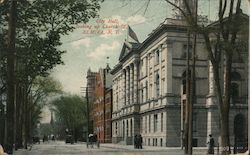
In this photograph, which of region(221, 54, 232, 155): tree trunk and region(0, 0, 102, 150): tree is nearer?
region(0, 0, 102, 150): tree

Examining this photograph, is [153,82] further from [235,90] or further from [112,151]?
[235,90]

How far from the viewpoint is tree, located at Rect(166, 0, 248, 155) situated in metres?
12.9

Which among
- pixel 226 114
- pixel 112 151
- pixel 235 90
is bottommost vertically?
pixel 112 151

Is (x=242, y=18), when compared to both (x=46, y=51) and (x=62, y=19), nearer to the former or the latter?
(x=62, y=19)

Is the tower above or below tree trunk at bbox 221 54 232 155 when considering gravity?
above

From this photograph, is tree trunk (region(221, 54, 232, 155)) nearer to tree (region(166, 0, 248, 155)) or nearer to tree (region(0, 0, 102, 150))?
tree (region(166, 0, 248, 155))

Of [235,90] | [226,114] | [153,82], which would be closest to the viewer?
[226,114]

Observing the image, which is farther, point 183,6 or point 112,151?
point 112,151

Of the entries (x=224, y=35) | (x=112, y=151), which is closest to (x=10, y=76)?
(x=112, y=151)

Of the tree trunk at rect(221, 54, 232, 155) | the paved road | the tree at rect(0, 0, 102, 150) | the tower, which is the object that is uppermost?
the tower

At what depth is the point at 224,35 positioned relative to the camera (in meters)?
13.7

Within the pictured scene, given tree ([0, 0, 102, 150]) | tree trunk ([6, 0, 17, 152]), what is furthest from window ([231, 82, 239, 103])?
tree trunk ([6, 0, 17, 152])

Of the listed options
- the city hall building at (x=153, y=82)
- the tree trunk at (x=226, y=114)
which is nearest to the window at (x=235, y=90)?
the city hall building at (x=153, y=82)

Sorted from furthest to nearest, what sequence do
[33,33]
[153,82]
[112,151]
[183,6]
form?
[112,151] → [153,82] → [183,6] → [33,33]
